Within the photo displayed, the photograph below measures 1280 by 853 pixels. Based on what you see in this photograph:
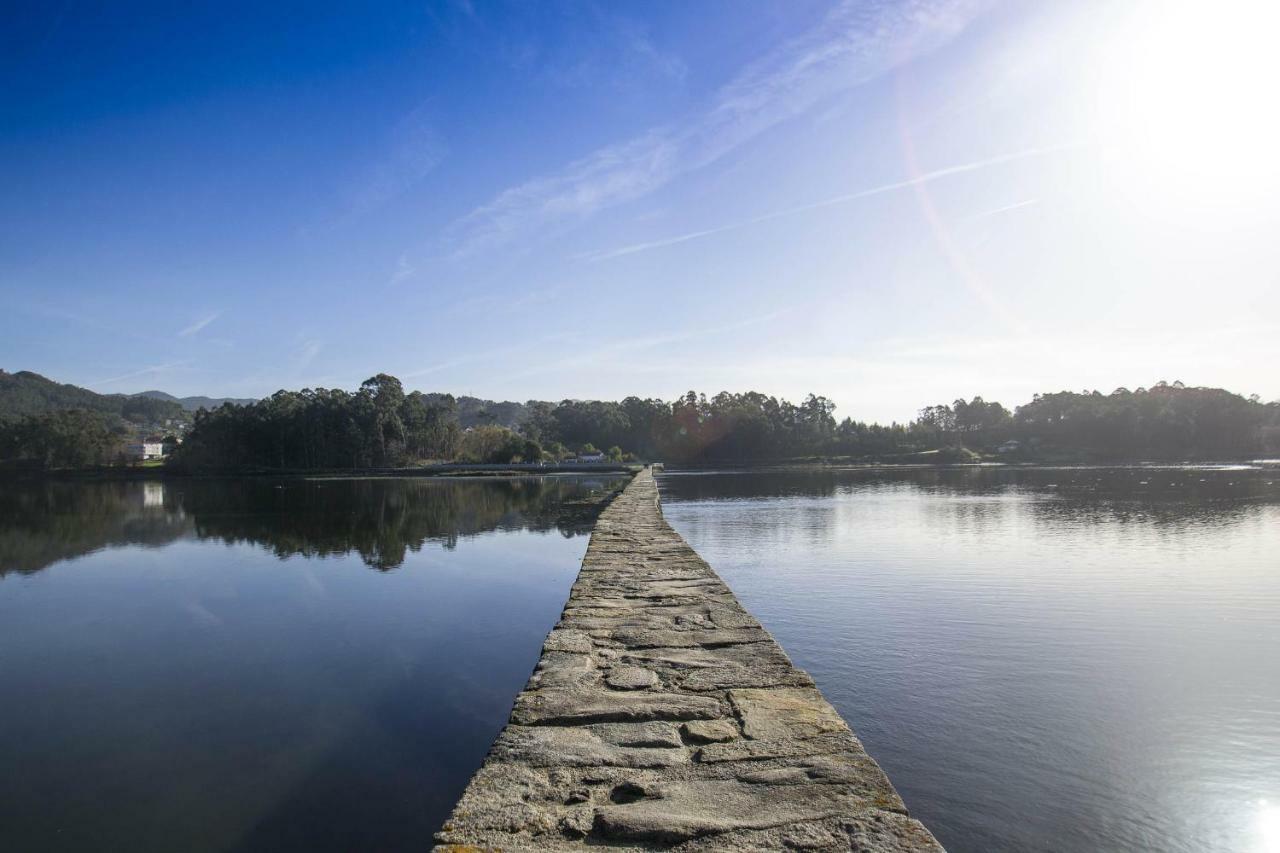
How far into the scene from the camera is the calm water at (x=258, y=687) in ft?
12.0

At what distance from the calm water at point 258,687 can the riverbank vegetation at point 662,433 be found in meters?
51.3

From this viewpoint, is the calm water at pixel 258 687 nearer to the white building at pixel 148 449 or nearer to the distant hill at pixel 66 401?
the white building at pixel 148 449

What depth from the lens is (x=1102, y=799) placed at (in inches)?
141

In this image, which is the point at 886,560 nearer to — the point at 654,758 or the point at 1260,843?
the point at 1260,843

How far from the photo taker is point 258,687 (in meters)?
5.56

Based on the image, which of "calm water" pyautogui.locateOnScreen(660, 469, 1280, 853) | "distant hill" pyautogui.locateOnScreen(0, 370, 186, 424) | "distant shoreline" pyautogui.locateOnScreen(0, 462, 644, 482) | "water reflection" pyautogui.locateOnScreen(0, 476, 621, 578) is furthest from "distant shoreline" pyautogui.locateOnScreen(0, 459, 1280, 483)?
"distant hill" pyautogui.locateOnScreen(0, 370, 186, 424)

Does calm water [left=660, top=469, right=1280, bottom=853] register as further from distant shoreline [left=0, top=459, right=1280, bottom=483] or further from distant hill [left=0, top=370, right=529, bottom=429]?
distant hill [left=0, top=370, right=529, bottom=429]

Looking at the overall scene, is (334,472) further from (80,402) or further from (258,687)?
(80,402)

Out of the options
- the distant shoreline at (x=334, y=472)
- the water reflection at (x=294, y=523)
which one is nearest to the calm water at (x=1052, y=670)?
the water reflection at (x=294, y=523)

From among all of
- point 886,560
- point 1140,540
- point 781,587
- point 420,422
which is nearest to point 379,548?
point 781,587

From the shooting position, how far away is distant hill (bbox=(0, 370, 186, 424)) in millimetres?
133125

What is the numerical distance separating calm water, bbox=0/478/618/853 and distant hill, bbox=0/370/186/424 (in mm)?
136288

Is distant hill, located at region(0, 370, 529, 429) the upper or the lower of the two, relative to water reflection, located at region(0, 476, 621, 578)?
upper

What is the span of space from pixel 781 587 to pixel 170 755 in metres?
6.40
